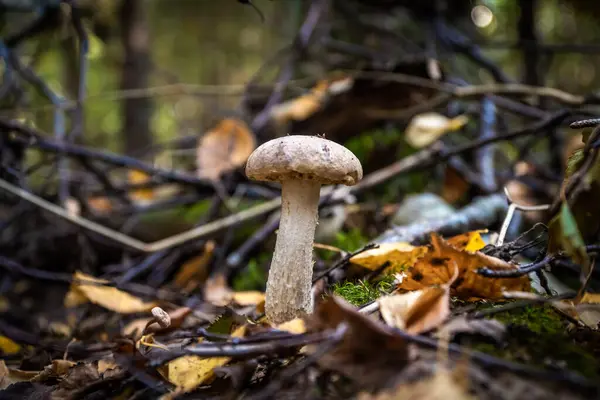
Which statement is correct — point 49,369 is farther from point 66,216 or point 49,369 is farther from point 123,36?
point 123,36

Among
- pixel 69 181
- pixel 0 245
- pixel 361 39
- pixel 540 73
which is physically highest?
pixel 361 39

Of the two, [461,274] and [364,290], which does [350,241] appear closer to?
[364,290]

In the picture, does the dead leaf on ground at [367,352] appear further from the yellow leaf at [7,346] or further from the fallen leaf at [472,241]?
the yellow leaf at [7,346]

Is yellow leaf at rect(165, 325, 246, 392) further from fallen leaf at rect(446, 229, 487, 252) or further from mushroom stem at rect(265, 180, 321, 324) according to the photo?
fallen leaf at rect(446, 229, 487, 252)

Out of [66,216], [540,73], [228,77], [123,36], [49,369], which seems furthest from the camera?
[228,77]

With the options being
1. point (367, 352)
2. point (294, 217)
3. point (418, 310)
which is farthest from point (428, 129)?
point (367, 352)

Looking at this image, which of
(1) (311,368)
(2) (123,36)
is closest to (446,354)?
(1) (311,368)

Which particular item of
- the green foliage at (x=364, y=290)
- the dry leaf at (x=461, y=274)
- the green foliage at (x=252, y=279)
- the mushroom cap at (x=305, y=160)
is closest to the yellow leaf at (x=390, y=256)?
the green foliage at (x=364, y=290)
